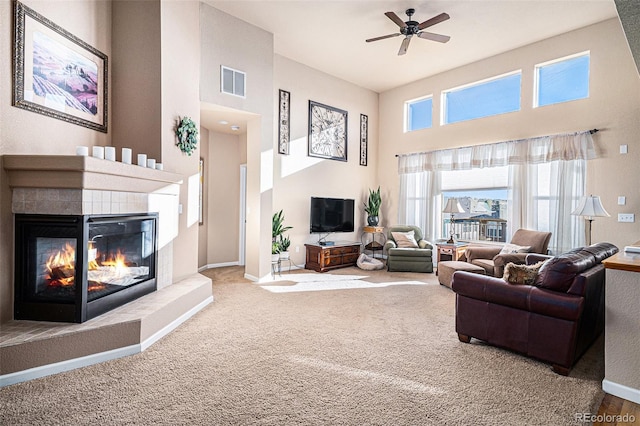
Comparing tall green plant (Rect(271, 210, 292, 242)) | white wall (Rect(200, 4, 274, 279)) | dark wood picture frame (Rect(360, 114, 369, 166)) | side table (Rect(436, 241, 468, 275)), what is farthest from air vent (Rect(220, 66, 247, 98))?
side table (Rect(436, 241, 468, 275))

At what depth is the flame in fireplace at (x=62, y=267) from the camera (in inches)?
102

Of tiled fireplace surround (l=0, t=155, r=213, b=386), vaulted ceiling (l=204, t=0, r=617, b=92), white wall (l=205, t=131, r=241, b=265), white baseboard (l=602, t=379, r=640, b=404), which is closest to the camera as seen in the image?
white baseboard (l=602, t=379, r=640, b=404)

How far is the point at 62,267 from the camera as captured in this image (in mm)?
2613

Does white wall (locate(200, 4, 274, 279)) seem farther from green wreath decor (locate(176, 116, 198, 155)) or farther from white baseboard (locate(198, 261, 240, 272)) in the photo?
white baseboard (locate(198, 261, 240, 272))

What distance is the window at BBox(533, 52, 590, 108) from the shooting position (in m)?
4.92

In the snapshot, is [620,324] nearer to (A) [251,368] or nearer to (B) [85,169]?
(A) [251,368]

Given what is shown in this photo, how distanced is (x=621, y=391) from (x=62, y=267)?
4.14m

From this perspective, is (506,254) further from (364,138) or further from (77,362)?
(77,362)

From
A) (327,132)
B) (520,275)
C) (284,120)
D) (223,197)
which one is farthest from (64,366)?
(327,132)

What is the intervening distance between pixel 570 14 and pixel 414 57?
7.28 ft

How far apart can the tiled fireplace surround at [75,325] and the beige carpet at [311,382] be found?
0.11 meters

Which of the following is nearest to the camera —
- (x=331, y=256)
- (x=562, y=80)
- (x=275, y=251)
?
(x=562, y=80)

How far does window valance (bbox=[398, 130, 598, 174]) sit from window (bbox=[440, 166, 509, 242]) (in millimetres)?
177

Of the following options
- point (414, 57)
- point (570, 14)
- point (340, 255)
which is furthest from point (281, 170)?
point (570, 14)
